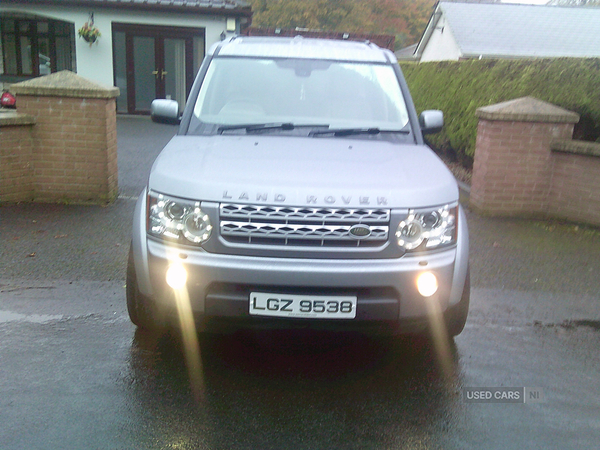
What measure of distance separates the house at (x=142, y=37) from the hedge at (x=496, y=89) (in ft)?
26.6

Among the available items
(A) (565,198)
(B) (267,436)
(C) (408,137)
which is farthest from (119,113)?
(B) (267,436)

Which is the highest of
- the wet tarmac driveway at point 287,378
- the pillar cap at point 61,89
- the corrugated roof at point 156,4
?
the corrugated roof at point 156,4

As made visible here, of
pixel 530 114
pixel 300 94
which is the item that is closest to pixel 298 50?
pixel 300 94

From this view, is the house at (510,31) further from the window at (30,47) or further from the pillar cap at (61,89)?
the pillar cap at (61,89)

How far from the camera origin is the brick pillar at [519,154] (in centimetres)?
769

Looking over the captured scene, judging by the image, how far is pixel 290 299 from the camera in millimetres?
3340

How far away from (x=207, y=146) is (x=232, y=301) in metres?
1.16

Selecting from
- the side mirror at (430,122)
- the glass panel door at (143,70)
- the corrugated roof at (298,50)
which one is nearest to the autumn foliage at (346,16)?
the glass panel door at (143,70)

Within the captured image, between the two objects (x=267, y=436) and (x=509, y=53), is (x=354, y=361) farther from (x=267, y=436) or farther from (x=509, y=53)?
(x=509, y=53)

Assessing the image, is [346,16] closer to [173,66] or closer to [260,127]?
[173,66]

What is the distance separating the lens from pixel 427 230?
3.50 m

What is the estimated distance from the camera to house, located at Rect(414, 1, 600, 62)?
3272 cm

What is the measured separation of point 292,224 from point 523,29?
3541 cm

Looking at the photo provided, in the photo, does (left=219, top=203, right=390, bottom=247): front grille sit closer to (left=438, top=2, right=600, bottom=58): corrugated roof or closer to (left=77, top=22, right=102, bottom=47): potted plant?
(left=77, top=22, right=102, bottom=47): potted plant
